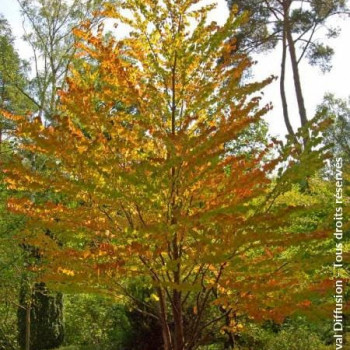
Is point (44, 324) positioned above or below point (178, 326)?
below

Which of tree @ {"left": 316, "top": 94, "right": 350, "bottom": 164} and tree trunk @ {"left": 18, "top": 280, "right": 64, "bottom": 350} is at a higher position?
tree @ {"left": 316, "top": 94, "right": 350, "bottom": 164}

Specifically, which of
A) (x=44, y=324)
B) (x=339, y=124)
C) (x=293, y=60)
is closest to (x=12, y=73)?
(x=44, y=324)

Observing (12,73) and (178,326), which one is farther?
(12,73)

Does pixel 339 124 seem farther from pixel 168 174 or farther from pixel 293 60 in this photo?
pixel 168 174

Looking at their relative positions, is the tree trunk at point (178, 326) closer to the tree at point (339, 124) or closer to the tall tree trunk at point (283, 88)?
A: the tall tree trunk at point (283, 88)

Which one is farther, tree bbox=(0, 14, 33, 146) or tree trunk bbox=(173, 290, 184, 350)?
tree bbox=(0, 14, 33, 146)

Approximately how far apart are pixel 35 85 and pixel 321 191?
9369mm

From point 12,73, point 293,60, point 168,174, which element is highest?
point 293,60

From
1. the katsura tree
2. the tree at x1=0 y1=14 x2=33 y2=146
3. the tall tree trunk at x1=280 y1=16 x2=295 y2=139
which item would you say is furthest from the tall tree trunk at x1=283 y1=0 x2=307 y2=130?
the katsura tree

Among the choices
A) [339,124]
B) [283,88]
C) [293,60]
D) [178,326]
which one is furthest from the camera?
[339,124]

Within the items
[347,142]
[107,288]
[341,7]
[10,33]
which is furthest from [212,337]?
[347,142]

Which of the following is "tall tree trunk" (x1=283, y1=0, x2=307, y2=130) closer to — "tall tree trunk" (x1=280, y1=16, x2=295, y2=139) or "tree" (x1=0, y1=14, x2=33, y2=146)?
"tall tree trunk" (x1=280, y1=16, x2=295, y2=139)

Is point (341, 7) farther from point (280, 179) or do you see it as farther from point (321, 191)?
point (280, 179)

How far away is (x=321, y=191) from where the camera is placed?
1040 cm
